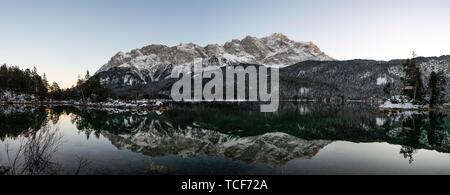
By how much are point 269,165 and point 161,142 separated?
18.3 meters

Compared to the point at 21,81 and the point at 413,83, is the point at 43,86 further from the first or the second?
the point at 413,83

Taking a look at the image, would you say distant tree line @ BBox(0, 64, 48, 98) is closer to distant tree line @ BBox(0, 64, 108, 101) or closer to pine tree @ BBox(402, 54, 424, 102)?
distant tree line @ BBox(0, 64, 108, 101)

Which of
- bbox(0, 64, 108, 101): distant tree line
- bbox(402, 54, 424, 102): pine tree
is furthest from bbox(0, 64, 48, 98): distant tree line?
bbox(402, 54, 424, 102): pine tree

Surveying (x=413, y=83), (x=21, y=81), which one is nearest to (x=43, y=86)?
(x=21, y=81)

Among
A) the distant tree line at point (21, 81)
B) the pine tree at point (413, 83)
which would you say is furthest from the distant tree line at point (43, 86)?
the pine tree at point (413, 83)

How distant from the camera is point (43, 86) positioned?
179500mm

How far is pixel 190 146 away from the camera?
37375 mm

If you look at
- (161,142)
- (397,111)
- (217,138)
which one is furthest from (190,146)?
(397,111)

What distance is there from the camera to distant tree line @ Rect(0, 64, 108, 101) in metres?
158

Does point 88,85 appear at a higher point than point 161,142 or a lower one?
higher

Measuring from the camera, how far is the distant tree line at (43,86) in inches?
6230

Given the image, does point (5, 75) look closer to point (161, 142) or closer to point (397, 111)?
point (161, 142)

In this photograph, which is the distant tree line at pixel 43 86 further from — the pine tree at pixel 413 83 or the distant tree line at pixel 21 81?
the pine tree at pixel 413 83
